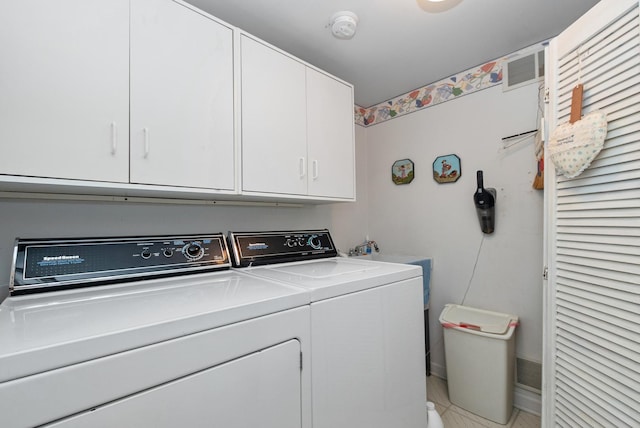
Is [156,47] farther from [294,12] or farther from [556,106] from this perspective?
[556,106]

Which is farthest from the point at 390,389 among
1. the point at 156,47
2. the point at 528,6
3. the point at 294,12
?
the point at 528,6

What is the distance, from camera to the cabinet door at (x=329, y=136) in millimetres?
1854

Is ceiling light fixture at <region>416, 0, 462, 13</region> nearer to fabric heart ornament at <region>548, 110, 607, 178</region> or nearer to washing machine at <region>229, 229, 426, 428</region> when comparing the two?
fabric heart ornament at <region>548, 110, 607, 178</region>

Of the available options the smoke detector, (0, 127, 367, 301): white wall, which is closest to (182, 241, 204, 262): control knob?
(0, 127, 367, 301): white wall

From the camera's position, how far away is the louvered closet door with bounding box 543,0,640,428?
1.10m

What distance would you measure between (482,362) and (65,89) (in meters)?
2.63

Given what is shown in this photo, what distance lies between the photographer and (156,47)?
4.11 ft

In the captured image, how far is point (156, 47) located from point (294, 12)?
2.58ft

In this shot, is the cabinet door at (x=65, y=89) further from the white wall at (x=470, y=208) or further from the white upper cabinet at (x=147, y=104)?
the white wall at (x=470, y=208)

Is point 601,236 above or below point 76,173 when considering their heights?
below

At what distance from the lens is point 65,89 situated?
105 centimetres

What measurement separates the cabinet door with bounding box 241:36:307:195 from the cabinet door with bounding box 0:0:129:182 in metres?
0.54

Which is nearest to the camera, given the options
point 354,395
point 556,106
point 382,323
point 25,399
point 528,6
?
point 25,399

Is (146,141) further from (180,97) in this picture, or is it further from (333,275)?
(333,275)
